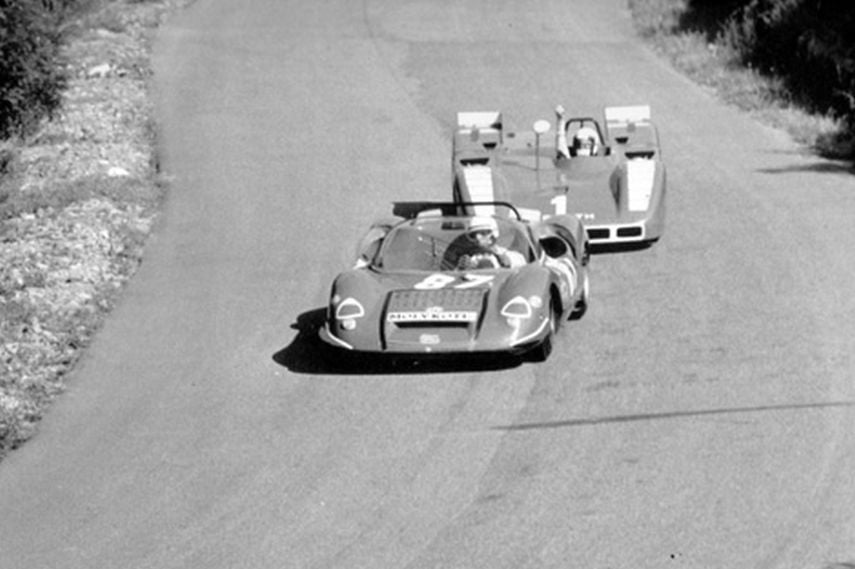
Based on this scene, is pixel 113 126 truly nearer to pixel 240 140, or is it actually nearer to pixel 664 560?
pixel 240 140

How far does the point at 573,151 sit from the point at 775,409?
7.28 meters

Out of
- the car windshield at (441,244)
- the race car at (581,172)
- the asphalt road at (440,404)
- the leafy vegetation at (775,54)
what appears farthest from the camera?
the leafy vegetation at (775,54)

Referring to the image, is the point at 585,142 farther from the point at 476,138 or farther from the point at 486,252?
the point at 486,252

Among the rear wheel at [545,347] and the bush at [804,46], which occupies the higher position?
the rear wheel at [545,347]

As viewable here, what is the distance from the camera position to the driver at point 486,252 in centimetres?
1652

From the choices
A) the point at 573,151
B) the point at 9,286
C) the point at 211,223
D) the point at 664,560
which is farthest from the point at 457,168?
the point at 664,560

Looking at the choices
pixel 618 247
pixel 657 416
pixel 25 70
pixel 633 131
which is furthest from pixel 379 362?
pixel 25 70

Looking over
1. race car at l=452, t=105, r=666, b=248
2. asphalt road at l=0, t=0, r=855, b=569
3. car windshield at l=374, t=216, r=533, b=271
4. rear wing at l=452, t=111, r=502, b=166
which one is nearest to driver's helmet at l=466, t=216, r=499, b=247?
car windshield at l=374, t=216, r=533, b=271

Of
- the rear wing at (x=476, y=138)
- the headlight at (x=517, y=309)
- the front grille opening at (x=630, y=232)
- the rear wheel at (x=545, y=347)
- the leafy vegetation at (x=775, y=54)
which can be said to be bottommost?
the leafy vegetation at (x=775, y=54)

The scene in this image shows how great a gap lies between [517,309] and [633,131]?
20.6 feet

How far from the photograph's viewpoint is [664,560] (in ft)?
37.5

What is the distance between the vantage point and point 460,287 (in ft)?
51.8

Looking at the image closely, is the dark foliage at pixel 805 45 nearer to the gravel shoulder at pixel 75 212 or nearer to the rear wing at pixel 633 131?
the rear wing at pixel 633 131

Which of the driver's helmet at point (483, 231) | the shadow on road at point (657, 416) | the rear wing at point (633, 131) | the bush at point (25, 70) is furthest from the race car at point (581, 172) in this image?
the bush at point (25, 70)
